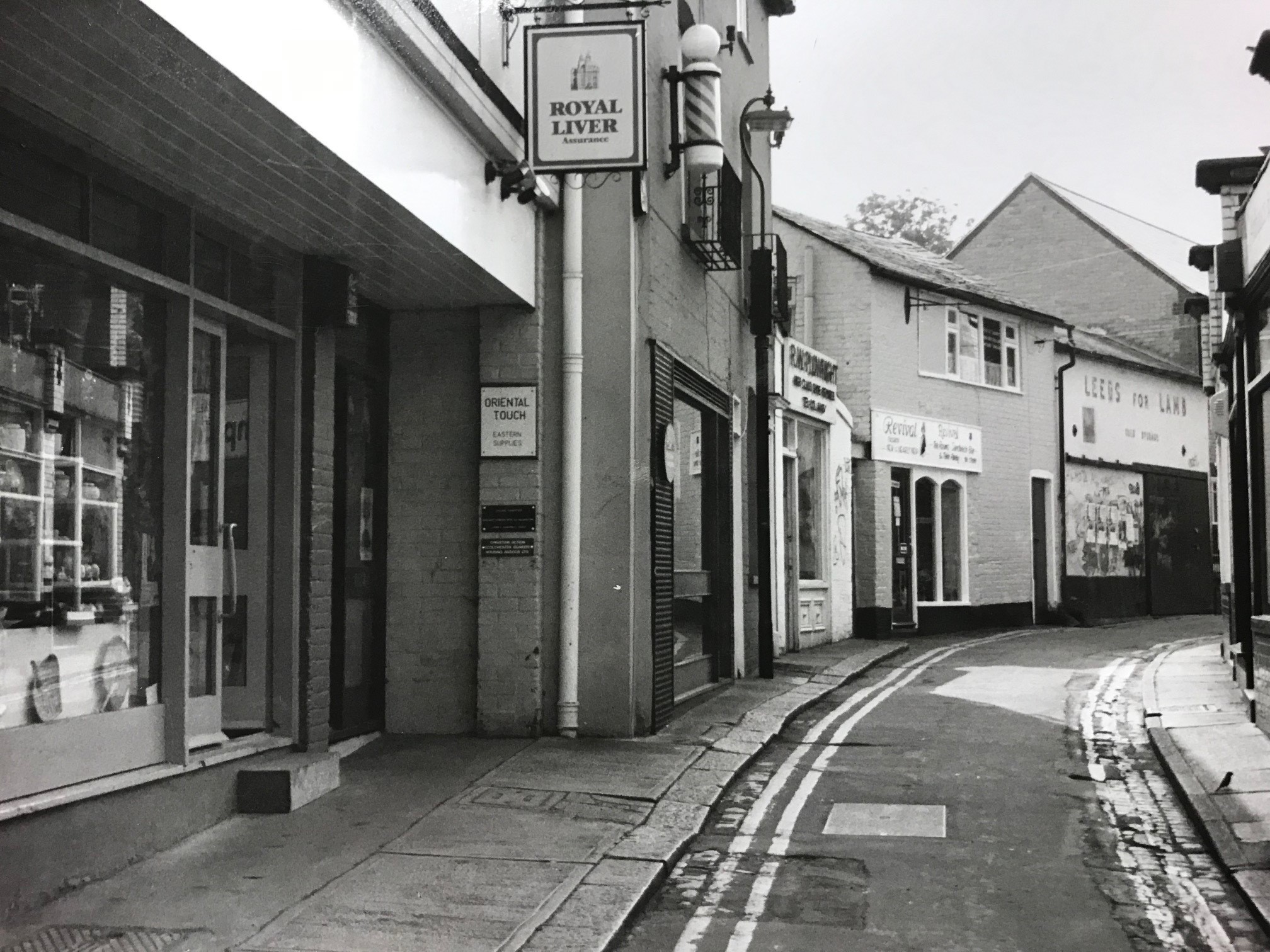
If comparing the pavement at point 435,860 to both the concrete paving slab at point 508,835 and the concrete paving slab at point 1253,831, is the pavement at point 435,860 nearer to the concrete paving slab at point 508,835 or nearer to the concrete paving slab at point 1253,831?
the concrete paving slab at point 508,835

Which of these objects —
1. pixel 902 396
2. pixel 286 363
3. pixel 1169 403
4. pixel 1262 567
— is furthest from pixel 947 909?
pixel 1169 403

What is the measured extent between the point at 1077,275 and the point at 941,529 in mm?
12911

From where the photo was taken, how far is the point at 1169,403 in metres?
31.5

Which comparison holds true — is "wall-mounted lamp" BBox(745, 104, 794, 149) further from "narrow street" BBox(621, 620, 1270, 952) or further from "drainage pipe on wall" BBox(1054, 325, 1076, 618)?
"drainage pipe on wall" BBox(1054, 325, 1076, 618)

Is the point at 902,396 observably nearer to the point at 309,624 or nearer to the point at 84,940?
the point at 309,624

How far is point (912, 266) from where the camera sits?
24906mm

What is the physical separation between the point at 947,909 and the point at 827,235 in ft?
59.7

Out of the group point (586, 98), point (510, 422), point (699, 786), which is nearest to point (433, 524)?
point (510, 422)

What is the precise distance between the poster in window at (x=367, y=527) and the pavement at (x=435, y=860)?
140 cm

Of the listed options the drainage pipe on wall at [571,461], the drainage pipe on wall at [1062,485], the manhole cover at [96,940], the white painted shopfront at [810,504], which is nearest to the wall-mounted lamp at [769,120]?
the white painted shopfront at [810,504]

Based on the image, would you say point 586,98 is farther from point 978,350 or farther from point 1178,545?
point 1178,545

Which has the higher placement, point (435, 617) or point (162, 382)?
point (162, 382)

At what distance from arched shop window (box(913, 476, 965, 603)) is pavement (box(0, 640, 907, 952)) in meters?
14.2

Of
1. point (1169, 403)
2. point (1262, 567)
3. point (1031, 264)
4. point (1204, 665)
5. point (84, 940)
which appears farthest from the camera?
point (1031, 264)
